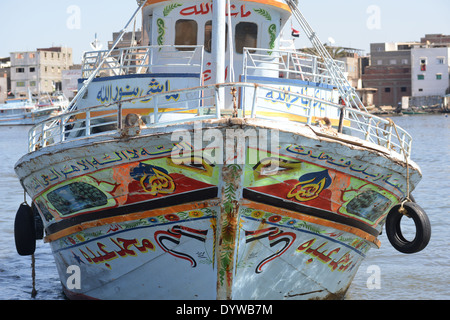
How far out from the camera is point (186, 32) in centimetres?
1219

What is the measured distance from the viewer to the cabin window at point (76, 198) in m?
9.22

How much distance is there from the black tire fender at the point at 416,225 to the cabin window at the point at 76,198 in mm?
3925

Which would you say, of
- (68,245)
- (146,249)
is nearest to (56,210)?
(68,245)

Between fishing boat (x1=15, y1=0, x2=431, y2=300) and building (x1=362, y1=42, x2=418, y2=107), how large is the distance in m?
92.1

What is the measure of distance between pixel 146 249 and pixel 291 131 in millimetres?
2465

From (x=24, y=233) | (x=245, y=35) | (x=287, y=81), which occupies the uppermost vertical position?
(x=245, y=35)

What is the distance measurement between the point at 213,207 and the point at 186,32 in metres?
4.35

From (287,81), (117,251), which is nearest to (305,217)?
(117,251)

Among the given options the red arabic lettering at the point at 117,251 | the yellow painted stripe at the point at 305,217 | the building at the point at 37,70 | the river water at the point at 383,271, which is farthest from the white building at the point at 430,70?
the red arabic lettering at the point at 117,251

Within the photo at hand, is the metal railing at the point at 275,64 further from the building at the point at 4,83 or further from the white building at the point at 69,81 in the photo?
the building at the point at 4,83

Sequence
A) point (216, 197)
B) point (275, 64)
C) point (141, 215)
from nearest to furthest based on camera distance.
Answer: point (216, 197) < point (141, 215) < point (275, 64)

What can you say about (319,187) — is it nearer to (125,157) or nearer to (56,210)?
(125,157)

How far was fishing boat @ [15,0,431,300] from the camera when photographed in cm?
852

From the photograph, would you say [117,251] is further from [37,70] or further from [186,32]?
[37,70]
